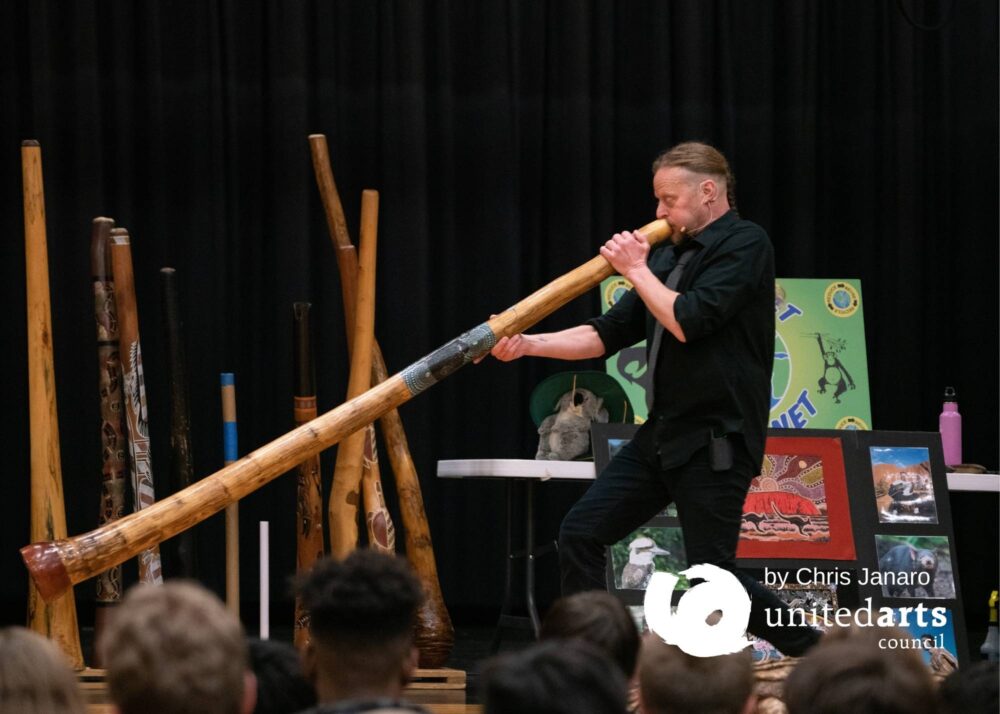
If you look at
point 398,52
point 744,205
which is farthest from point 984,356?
point 398,52

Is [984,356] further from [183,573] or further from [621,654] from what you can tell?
[621,654]

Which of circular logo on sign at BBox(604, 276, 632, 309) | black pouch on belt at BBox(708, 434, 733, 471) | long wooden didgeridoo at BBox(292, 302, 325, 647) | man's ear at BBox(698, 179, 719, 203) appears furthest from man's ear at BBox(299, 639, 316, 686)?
circular logo on sign at BBox(604, 276, 632, 309)

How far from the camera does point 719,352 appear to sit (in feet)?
11.9

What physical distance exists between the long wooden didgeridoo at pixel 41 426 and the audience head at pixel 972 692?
299cm

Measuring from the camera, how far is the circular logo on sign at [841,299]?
5578mm

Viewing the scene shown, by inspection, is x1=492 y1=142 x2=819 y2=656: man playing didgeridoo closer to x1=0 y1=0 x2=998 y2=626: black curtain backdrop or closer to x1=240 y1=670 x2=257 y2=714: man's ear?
x1=240 y1=670 x2=257 y2=714: man's ear

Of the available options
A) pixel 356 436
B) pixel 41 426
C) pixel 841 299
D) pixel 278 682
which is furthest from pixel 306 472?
pixel 278 682

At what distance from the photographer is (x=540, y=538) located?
5996 millimetres

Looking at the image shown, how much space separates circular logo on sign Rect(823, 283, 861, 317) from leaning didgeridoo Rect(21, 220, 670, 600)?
1.91 meters

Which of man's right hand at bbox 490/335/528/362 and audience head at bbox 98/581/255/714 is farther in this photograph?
man's right hand at bbox 490/335/528/362

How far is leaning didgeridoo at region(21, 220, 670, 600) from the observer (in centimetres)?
348

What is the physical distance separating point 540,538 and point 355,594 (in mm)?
4071

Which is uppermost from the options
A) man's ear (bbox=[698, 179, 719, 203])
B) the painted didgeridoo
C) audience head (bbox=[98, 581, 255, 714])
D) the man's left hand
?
man's ear (bbox=[698, 179, 719, 203])

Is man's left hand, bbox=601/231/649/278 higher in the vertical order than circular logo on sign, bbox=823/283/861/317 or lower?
higher
